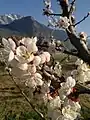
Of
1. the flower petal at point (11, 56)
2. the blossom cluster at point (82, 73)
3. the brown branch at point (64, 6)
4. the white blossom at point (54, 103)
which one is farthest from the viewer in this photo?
the brown branch at point (64, 6)

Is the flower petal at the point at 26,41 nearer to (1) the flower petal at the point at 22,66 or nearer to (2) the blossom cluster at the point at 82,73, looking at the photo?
(1) the flower petal at the point at 22,66

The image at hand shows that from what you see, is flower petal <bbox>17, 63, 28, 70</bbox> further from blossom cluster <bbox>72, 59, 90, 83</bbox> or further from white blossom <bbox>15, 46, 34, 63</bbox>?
blossom cluster <bbox>72, 59, 90, 83</bbox>

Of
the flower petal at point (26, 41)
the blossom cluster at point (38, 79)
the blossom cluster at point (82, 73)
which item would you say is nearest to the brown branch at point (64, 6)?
the blossom cluster at point (82, 73)

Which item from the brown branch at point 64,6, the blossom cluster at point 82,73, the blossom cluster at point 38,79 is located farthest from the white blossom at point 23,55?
the brown branch at point 64,6

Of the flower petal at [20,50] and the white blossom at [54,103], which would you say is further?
the white blossom at [54,103]

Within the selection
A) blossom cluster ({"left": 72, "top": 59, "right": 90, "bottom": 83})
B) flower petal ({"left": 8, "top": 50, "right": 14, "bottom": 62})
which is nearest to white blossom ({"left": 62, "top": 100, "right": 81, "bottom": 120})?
blossom cluster ({"left": 72, "top": 59, "right": 90, "bottom": 83})

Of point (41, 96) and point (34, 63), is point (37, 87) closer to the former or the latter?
point (41, 96)

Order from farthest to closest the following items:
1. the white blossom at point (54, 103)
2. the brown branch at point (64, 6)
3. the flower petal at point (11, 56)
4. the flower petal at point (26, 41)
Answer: the brown branch at point (64, 6) → the white blossom at point (54, 103) → the flower petal at point (26, 41) → the flower petal at point (11, 56)

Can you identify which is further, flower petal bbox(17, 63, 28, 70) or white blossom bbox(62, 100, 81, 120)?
white blossom bbox(62, 100, 81, 120)

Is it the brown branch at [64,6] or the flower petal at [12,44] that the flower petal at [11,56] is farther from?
the brown branch at [64,6]

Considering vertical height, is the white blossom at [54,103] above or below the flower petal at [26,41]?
below

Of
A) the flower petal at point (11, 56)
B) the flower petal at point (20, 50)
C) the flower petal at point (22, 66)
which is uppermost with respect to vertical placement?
the flower petal at point (20, 50)

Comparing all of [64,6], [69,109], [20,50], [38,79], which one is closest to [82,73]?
[69,109]

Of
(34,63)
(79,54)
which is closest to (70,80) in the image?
(34,63)
